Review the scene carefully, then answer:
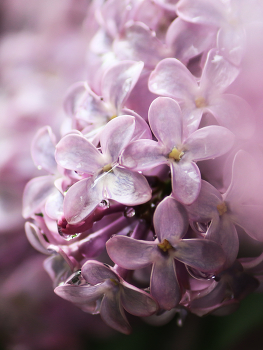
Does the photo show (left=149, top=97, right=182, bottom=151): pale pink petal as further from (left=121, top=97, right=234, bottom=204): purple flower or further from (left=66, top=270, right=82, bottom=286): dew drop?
(left=66, top=270, right=82, bottom=286): dew drop

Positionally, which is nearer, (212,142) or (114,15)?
(212,142)

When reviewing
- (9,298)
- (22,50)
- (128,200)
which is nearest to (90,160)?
(128,200)

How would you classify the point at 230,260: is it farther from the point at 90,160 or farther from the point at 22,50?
the point at 22,50

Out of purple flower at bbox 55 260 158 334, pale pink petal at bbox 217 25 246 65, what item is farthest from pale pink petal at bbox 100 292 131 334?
pale pink petal at bbox 217 25 246 65

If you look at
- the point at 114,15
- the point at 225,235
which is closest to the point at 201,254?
the point at 225,235

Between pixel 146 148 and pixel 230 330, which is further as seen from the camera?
pixel 230 330

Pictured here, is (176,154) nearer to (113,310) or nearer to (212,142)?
(212,142)
